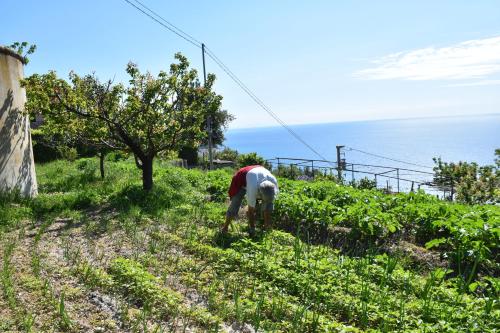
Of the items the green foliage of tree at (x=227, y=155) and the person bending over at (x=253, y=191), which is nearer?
the person bending over at (x=253, y=191)

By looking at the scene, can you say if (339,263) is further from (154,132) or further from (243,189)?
(154,132)

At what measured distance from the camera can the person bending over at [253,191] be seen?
313 inches

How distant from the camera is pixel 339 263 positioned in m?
6.21

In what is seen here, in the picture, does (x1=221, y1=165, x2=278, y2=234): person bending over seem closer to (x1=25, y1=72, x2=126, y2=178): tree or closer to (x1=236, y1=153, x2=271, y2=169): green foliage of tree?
(x1=25, y1=72, x2=126, y2=178): tree

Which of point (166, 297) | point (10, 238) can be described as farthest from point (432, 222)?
point (10, 238)

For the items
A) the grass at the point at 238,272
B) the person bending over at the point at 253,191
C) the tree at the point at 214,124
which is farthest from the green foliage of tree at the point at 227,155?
the person bending over at the point at 253,191

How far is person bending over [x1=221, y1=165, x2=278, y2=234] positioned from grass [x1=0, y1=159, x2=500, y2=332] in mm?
380

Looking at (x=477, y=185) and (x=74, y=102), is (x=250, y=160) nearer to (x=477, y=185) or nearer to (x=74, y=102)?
(x=477, y=185)

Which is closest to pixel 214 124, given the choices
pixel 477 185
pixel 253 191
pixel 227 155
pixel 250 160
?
pixel 227 155

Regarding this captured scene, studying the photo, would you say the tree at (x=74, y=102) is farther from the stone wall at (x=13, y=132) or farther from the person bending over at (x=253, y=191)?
the person bending over at (x=253, y=191)

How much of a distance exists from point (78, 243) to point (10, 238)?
1.40 metres

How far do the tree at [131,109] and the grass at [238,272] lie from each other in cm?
243

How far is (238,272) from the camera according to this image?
6105mm

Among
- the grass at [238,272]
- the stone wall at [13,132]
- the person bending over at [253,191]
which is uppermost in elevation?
the stone wall at [13,132]
